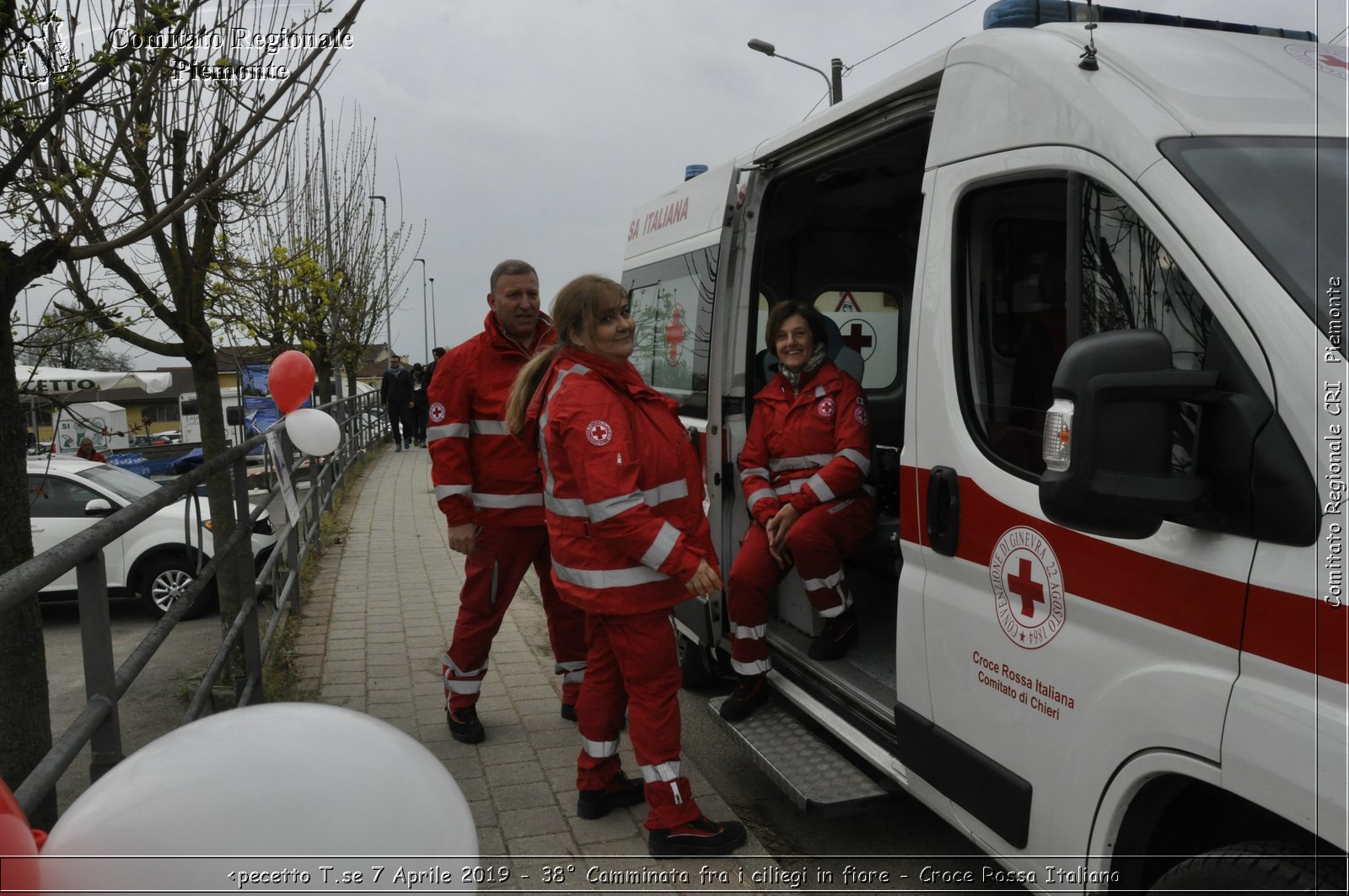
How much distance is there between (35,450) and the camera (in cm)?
663

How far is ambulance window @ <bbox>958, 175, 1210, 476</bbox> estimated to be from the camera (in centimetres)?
221

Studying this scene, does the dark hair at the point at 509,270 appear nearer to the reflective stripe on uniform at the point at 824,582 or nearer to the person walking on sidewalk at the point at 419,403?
the reflective stripe on uniform at the point at 824,582

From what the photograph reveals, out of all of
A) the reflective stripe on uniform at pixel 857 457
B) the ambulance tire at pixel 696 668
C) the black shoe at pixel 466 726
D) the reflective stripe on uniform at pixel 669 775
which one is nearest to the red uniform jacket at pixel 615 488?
the reflective stripe on uniform at pixel 669 775

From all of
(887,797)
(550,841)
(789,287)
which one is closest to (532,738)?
(550,841)

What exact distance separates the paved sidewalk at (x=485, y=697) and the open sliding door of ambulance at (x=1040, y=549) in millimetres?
1135

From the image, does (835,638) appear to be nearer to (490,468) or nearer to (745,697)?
(745,697)

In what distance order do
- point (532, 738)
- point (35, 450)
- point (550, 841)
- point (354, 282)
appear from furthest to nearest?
point (354, 282), point (35, 450), point (532, 738), point (550, 841)

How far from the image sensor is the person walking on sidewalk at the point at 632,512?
3291 mm

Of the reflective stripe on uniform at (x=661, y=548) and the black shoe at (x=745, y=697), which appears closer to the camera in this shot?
the reflective stripe on uniform at (x=661, y=548)

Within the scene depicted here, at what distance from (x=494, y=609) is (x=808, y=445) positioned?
1.50 metres

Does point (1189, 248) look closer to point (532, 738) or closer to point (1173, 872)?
point (1173, 872)

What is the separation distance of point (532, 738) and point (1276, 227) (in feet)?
11.9

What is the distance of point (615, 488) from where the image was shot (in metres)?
3.26

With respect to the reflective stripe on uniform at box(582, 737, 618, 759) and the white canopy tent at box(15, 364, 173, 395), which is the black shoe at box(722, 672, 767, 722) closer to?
the reflective stripe on uniform at box(582, 737, 618, 759)
